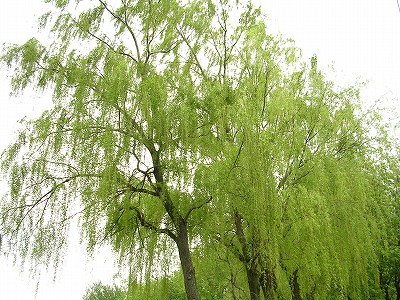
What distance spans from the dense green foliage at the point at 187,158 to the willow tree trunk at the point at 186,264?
0.07 ft

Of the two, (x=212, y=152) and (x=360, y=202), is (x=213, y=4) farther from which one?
(x=360, y=202)

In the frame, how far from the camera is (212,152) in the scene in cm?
718

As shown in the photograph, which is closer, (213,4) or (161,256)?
(161,256)

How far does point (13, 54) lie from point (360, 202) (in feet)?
22.9

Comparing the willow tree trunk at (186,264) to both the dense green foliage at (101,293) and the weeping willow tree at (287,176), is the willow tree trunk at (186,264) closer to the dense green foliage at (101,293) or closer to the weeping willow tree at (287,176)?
the weeping willow tree at (287,176)

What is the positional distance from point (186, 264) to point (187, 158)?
1711 millimetres

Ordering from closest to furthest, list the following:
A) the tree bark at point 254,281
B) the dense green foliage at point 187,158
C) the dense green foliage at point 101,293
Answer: the dense green foliage at point 187,158, the tree bark at point 254,281, the dense green foliage at point 101,293

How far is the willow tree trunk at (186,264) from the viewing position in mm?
6613

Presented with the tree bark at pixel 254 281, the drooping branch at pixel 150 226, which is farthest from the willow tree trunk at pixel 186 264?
the tree bark at pixel 254 281

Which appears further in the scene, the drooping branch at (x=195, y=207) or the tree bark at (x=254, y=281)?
the tree bark at (x=254, y=281)

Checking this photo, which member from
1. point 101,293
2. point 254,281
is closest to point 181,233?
point 254,281

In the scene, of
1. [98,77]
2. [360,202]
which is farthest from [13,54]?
[360,202]

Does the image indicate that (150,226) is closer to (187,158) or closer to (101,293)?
(187,158)

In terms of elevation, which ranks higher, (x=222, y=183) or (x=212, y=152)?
(x=212, y=152)
